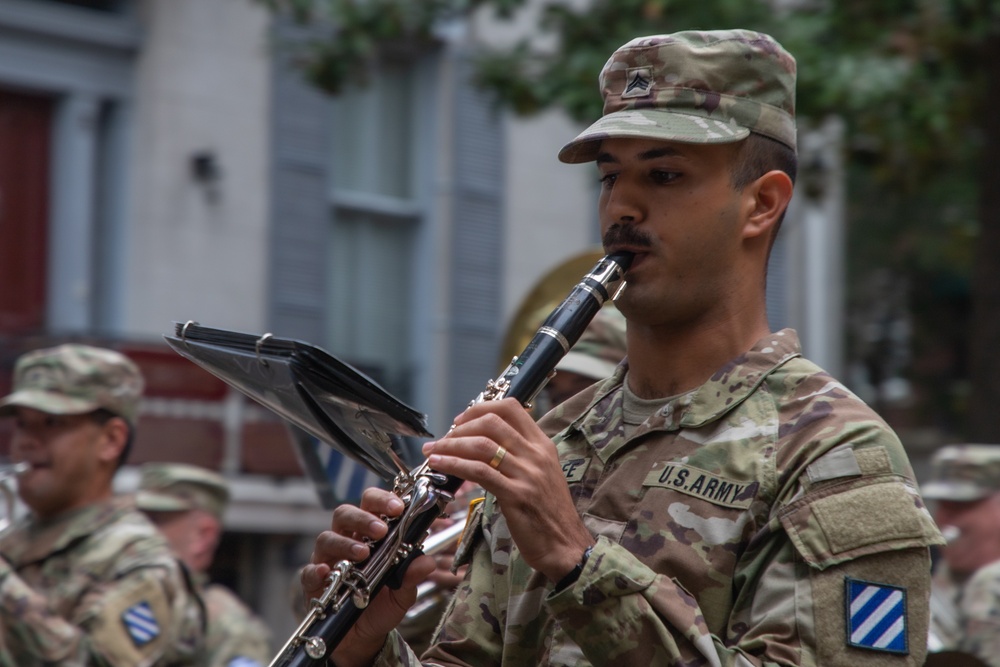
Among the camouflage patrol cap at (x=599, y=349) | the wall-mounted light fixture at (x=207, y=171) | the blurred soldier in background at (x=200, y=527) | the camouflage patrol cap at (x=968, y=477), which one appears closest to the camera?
the camouflage patrol cap at (x=599, y=349)

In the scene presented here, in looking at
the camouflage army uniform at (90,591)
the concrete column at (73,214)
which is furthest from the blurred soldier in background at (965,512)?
the concrete column at (73,214)

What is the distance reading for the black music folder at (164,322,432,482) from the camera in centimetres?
270

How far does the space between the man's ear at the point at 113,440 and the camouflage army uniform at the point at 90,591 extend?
189 mm

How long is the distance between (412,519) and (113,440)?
307 centimetres

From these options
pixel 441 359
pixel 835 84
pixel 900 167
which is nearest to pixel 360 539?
pixel 835 84

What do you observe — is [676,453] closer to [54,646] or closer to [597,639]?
[597,639]

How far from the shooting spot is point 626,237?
9.17 feet

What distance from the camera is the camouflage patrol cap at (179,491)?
7.77 meters

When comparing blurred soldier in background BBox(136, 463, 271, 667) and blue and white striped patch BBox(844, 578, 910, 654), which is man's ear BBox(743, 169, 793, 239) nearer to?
blue and white striped patch BBox(844, 578, 910, 654)

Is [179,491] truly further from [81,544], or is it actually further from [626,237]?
[626,237]

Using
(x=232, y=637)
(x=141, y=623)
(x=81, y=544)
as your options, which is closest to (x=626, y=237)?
(x=141, y=623)

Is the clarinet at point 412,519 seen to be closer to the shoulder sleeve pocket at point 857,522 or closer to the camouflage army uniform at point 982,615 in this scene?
the shoulder sleeve pocket at point 857,522

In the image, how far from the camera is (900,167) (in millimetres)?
10289

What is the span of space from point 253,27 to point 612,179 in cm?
986
